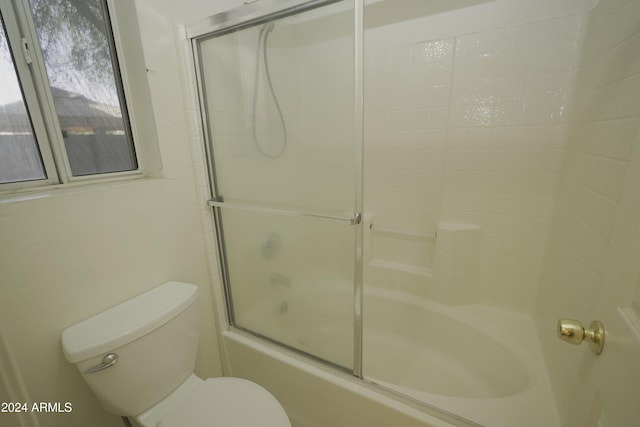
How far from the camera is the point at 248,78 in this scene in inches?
48.1

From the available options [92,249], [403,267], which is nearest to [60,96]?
[92,249]

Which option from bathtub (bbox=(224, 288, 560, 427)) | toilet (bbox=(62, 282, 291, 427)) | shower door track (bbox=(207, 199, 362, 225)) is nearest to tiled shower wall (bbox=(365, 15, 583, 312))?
bathtub (bbox=(224, 288, 560, 427))

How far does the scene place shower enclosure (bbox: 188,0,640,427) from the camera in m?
0.99

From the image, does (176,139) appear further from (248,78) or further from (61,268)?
(61,268)

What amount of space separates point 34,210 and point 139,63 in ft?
2.17

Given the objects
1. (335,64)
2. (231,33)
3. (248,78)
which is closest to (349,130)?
Result: (335,64)

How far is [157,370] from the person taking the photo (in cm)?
97

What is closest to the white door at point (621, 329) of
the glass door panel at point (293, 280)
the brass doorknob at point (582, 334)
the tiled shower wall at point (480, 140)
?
the brass doorknob at point (582, 334)

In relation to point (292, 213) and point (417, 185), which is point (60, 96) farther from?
point (417, 185)

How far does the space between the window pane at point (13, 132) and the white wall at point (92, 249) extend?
0.38 ft

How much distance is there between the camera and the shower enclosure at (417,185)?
3.26ft

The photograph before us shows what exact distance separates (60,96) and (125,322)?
0.85 metres

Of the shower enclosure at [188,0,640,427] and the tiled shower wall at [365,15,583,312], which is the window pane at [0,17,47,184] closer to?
the shower enclosure at [188,0,640,427]

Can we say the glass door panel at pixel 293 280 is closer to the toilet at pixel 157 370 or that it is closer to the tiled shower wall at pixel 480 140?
the toilet at pixel 157 370
